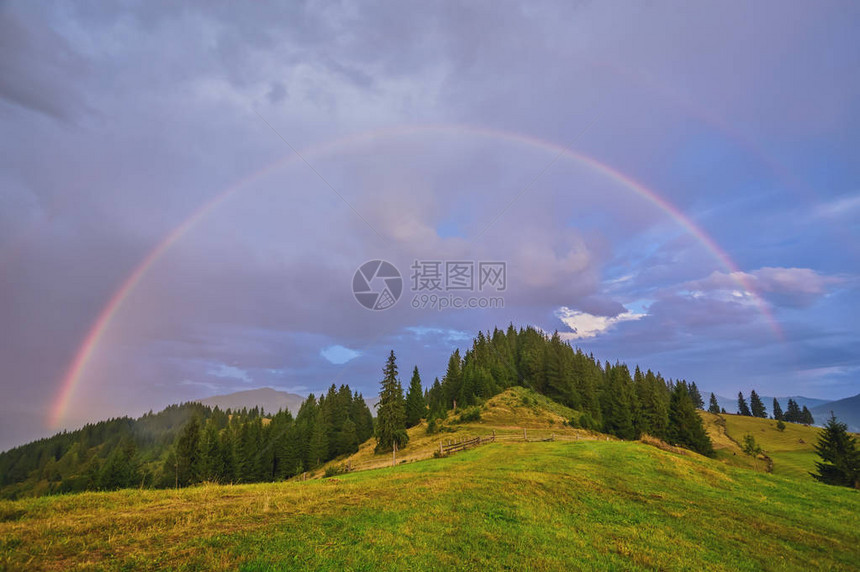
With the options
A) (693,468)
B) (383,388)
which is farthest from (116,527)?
(383,388)

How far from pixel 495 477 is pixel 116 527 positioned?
54.4 ft

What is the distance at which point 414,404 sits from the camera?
92.2 metres

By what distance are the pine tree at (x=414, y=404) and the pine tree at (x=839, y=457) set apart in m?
70.3

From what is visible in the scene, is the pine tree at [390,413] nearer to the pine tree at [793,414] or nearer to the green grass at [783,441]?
the green grass at [783,441]

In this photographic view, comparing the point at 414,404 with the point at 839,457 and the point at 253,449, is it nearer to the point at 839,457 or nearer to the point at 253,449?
the point at 253,449

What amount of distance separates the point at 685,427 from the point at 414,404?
195 feet

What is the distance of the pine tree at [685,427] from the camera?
231 feet

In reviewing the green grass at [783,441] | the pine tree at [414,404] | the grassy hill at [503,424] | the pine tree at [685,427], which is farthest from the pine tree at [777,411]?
the pine tree at [414,404]

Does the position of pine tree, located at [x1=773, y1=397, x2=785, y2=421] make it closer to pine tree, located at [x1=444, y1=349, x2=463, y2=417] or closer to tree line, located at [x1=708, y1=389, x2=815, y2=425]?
tree line, located at [x1=708, y1=389, x2=815, y2=425]

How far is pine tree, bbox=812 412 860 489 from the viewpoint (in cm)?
4275

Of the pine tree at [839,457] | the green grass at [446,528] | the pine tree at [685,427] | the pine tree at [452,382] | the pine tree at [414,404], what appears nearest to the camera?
the green grass at [446,528]

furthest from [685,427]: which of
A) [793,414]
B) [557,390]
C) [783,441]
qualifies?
[793,414]

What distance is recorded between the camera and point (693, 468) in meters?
25.1

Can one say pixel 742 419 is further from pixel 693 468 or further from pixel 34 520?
pixel 34 520
